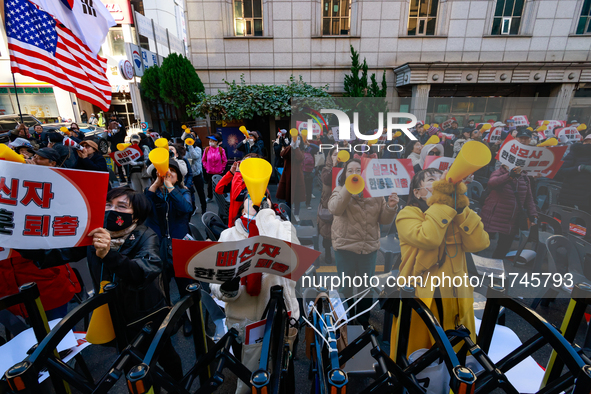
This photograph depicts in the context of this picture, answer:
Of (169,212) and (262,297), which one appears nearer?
(262,297)

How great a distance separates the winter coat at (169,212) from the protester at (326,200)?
86.4 inches

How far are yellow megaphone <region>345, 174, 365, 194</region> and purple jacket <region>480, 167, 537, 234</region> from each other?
0.56m

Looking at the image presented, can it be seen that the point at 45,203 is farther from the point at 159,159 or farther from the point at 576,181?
the point at 576,181

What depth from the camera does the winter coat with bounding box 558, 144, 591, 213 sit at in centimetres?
127

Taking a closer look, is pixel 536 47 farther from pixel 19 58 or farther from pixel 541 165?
pixel 19 58

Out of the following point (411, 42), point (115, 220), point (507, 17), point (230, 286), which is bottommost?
point (230, 286)

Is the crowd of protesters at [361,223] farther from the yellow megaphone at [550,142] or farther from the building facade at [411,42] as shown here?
the building facade at [411,42]

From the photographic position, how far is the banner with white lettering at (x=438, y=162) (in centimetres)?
127

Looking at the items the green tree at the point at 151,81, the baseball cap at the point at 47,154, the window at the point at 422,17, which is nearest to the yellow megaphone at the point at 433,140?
the baseball cap at the point at 47,154

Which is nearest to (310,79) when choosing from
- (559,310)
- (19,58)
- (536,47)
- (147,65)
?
(147,65)

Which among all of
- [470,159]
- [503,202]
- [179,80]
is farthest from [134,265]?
[179,80]

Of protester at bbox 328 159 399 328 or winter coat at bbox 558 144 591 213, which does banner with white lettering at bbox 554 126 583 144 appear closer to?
winter coat at bbox 558 144 591 213

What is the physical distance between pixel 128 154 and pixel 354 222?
5.91 m

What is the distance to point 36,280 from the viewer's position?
230cm
